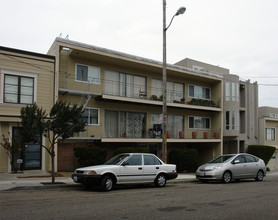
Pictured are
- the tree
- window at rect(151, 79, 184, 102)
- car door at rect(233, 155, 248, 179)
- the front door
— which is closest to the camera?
the tree

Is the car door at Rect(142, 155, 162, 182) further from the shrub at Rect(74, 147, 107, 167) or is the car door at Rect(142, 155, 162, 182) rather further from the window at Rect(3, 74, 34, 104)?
the window at Rect(3, 74, 34, 104)

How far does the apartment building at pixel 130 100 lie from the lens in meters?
19.5

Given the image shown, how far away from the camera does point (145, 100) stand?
72.0ft

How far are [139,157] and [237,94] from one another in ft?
61.4

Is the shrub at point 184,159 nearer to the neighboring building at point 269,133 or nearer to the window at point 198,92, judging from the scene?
the window at point 198,92

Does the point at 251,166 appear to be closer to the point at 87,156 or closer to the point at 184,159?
the point at 184,159

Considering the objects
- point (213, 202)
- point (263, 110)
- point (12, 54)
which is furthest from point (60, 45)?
point (263, 110)

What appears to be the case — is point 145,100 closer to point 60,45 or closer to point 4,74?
point 60,45

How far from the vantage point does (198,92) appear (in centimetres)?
2758

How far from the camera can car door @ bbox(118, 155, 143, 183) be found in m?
11.7

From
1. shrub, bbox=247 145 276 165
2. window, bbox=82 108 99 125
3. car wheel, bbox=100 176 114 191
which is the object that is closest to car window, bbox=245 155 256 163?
car wheel, bbox=100 176 114 191

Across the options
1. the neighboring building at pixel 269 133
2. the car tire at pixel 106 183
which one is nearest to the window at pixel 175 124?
the neighboring building at pixel 269 133

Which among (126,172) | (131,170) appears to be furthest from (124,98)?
(126,172)

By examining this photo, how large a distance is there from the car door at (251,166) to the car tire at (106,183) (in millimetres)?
7832
